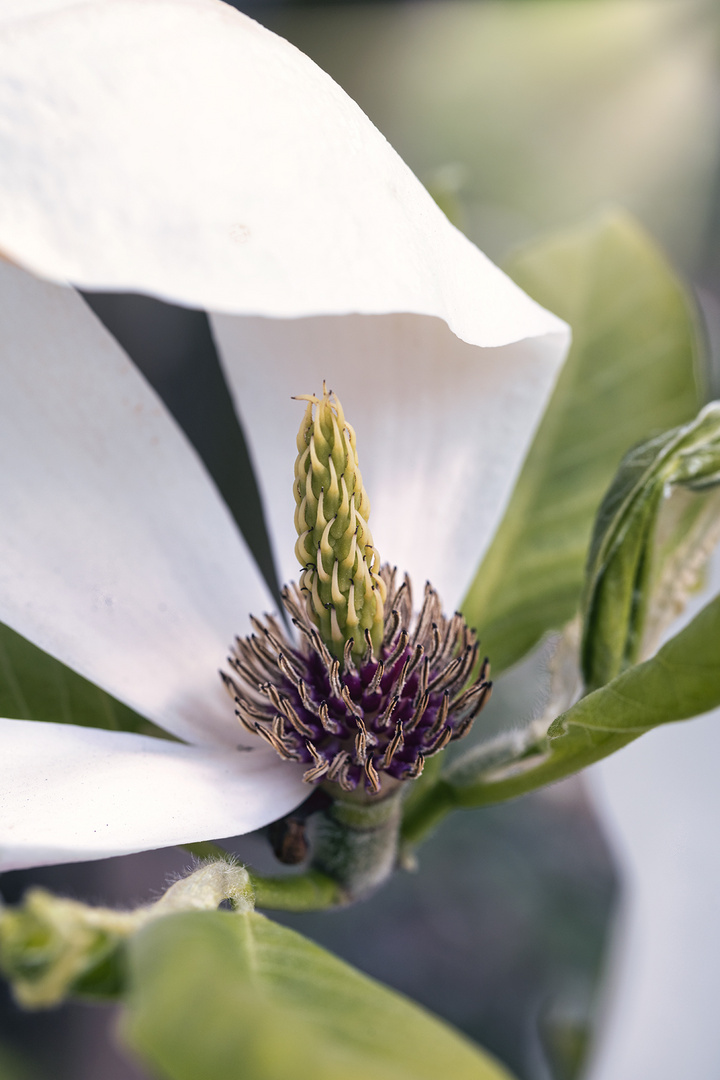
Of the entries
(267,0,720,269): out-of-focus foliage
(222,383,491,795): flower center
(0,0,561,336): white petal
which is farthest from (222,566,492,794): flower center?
(267,0,720,269): out-of-focus foliage

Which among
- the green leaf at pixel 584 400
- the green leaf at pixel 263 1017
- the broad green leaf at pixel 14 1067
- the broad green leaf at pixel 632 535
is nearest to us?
the green leaf at pixel 263 1017

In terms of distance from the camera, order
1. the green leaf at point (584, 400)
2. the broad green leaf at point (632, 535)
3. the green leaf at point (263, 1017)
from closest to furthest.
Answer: the green leaf at point (263, 1017)
the broad green leaf at point (632, 535)
the green leaf at point (584, 400)

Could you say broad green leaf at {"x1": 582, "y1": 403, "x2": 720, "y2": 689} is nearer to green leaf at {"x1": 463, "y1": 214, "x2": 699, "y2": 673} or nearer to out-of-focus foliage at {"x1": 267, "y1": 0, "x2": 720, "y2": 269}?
green leaf at {"x1": 463, "y1": 214, "x2": 699, "y2": 673}

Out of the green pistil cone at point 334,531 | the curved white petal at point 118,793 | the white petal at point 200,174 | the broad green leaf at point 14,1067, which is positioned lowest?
the broad green leaf at point 14,1067

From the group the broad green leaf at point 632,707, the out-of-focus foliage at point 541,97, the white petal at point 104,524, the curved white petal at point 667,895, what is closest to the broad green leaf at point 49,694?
the white petal at point 104,524

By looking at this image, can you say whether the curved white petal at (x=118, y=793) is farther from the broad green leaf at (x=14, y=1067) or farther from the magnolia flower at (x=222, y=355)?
the broad green leaf at (x=14, y=1067)

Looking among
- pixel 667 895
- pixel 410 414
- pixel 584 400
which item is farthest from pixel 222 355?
pixel 667 895

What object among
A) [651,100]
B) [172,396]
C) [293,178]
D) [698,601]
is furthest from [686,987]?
[651,100]

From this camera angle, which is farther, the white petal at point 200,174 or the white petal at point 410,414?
the white petal at point 410,414
